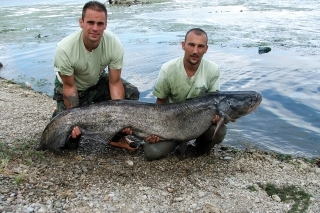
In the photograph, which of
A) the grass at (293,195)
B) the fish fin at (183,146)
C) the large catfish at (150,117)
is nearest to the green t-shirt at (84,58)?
the large catfish at (150,117)

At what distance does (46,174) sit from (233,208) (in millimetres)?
2187

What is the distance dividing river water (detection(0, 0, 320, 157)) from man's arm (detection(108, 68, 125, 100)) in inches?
89.0

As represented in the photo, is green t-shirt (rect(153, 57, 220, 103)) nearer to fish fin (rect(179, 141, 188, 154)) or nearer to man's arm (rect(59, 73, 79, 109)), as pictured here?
fish fin (rect(179, 141, 188, 154))

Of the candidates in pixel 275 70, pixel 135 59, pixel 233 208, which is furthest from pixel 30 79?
pixel 233 208

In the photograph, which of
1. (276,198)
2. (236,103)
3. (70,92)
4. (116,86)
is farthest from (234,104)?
(70,92)

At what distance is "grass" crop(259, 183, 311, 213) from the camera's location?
4.23 metres

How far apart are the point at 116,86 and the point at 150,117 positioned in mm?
848

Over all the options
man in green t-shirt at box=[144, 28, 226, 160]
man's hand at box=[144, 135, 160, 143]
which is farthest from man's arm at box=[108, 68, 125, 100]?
man's hand at box=[144, 135, 160, 143]

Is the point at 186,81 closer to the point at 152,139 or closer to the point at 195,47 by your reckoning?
the point at 195,47

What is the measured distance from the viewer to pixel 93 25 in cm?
488

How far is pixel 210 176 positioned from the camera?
4.86 metres

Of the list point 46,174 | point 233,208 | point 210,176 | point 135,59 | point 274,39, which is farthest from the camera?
point 274,39

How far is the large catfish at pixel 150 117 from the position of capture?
475 centimetres

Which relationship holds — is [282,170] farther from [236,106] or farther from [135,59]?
[135,59]
